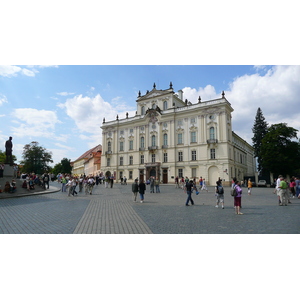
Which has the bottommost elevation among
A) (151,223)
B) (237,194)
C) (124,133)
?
(151,223)

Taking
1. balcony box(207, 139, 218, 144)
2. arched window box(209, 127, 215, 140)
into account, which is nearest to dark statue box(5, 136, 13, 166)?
balcony box(207, 139, 218, 144)

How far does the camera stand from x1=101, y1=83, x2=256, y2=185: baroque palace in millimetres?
45344

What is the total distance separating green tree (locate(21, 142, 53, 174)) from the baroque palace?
2578cm

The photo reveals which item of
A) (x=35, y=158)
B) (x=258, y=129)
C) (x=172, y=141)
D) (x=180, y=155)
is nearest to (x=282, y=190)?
(x=180, y=155)

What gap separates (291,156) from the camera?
4488 centimetres

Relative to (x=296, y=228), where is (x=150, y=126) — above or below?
above

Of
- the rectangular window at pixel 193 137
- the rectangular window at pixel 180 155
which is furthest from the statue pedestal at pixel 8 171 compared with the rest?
the rectangular window at pixel 193 137

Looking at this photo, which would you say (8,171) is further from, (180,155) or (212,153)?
(212,153)

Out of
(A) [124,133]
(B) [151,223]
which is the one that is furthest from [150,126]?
(B) [151,223]

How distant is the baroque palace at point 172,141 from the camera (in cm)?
4534

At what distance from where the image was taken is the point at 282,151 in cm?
4528

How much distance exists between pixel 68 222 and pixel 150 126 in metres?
45.6

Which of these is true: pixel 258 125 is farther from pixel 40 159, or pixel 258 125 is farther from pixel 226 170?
pixel 40 159

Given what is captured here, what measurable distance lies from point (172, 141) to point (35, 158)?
1850 inches
